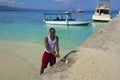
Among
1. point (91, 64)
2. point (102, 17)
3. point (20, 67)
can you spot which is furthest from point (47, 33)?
point (91, 64)

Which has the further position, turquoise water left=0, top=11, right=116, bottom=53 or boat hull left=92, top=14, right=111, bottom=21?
boat hull left=92, top=14, right=111, bottom=21

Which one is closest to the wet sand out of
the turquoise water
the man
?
the man

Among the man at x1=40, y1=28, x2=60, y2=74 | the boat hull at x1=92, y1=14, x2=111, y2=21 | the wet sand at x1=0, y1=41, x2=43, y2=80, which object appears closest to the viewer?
the man at x1=40, y1=28, x2=60, y2=74

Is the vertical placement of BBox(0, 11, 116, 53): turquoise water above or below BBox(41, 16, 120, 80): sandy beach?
below

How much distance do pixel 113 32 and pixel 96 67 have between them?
15.4 feet

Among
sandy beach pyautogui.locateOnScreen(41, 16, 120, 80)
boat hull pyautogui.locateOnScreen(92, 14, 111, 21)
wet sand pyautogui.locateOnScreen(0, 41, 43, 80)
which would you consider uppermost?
sandy beach pyautogui.locateOnScreen(41, 16, 120, 80)

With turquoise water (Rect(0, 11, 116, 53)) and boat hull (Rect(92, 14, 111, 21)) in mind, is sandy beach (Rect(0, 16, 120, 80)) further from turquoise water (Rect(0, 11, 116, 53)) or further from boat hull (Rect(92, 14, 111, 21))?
boat hull (Rect(92, 14, 111, 21))

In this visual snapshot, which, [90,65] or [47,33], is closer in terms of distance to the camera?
[90,65]

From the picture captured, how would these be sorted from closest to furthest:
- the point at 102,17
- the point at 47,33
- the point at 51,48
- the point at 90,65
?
the point at 90,65
the point at 51,48
the point at 47,33
the point at 102,17

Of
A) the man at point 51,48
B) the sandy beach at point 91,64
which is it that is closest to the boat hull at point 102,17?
the sandy beach at point 91,64

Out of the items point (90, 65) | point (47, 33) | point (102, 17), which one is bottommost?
point (102, 17)

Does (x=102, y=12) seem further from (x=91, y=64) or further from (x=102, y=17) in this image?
(x=91, y=64)

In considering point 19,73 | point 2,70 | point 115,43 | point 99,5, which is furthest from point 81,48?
point 99,5

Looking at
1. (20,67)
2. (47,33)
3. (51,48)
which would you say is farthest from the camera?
(47,33)
